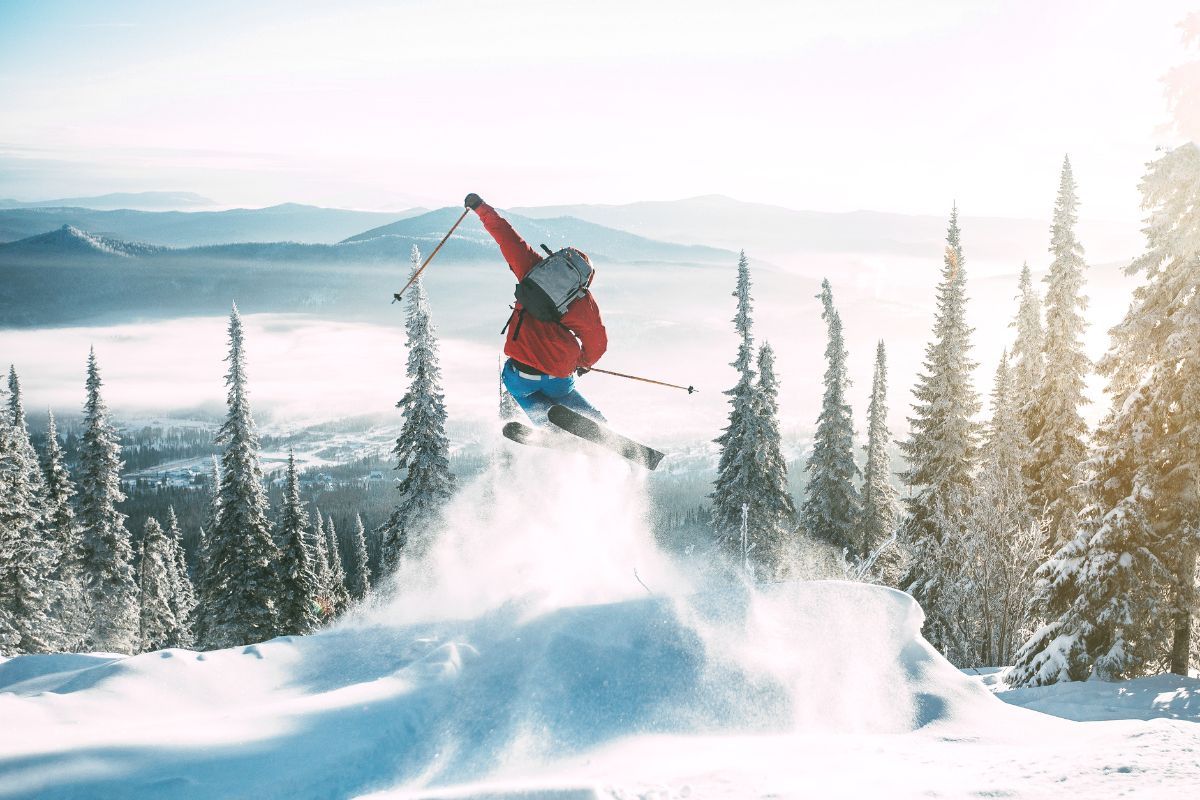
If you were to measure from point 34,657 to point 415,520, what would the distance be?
66.9 ft

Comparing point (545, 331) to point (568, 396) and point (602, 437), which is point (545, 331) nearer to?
point (568, 396)

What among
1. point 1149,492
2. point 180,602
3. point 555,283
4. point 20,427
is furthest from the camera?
point 180,602

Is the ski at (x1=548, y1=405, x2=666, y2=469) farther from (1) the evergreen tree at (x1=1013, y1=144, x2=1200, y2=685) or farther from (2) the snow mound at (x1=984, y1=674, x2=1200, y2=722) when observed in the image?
(1) the evergreen tree at (x1=1013, y1=144, x2=1200, y2=685)

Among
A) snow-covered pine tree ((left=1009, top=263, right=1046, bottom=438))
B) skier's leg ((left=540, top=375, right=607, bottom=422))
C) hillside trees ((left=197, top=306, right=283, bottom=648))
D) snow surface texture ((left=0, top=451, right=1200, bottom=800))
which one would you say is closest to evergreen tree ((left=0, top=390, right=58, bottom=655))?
hillside trees ((left=197, top=306, right=283, bottom=648))

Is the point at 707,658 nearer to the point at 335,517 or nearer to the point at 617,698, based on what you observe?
the point at 617,698

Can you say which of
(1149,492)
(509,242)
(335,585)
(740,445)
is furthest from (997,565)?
(335,585)

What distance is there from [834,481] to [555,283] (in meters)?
27.2

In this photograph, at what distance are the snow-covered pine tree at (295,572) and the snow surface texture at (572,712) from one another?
22.3m

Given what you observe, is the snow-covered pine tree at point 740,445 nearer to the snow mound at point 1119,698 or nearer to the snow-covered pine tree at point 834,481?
the snow-covered pine tree at point 834,481

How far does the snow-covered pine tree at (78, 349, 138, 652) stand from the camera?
1339 inches

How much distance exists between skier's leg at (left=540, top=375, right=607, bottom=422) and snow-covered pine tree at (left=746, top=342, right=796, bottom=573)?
20.7m

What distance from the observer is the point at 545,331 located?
10.1 metres

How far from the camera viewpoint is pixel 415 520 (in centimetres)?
2836

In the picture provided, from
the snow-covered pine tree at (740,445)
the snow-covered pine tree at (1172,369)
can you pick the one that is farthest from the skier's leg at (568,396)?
the snow-covered pine tree at (740,445)
